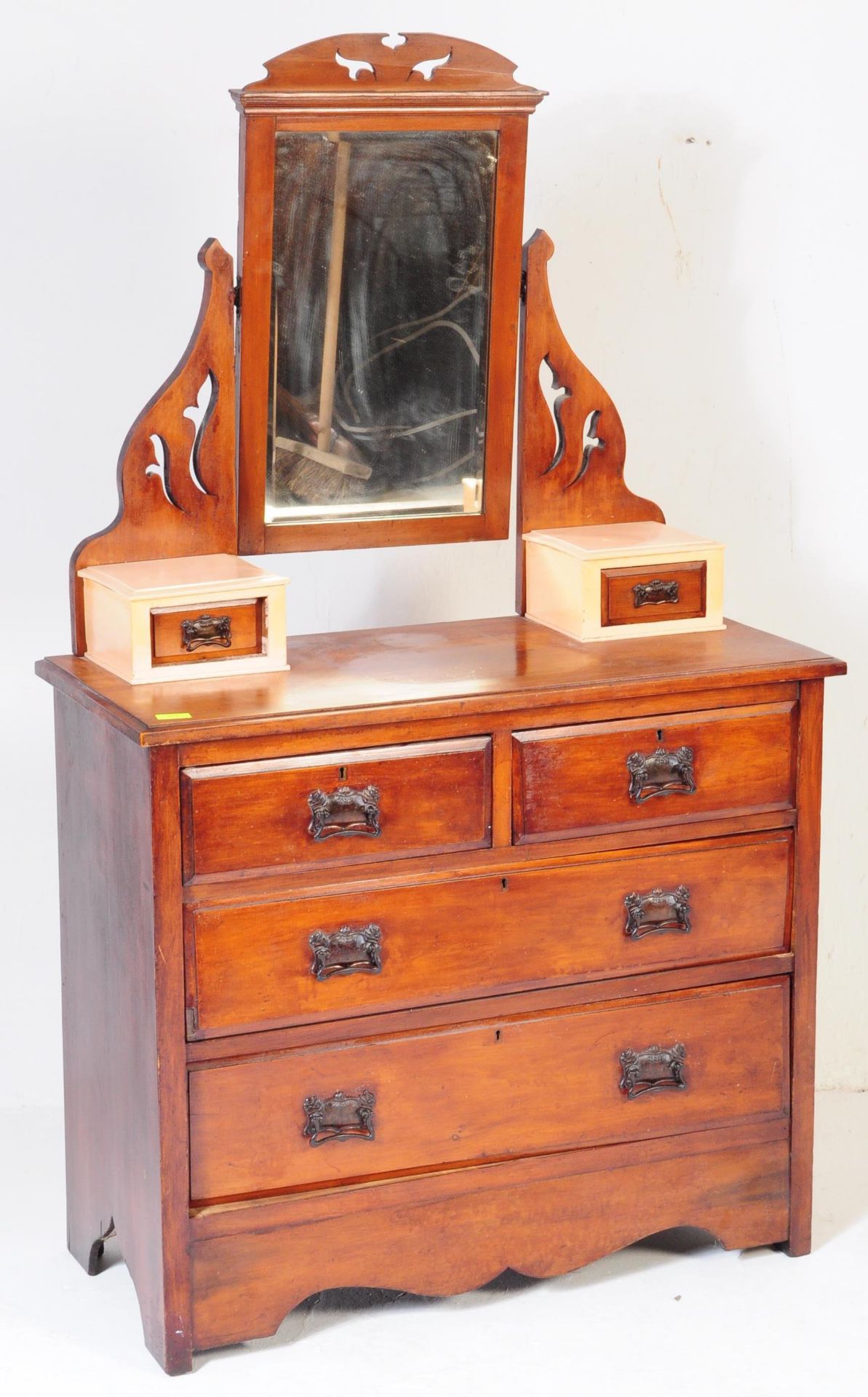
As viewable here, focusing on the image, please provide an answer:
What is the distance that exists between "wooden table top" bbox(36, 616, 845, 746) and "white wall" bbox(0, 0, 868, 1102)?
546 mm

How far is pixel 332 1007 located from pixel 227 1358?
0.57 metres

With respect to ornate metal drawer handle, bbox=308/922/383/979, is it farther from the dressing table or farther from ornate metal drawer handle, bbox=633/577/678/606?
ornate metal drawer handle, bbox=633/577/678/606

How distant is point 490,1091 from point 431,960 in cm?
24

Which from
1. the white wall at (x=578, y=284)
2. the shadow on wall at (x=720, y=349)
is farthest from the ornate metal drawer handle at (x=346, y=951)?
the shadow on wall at (x=720, y=349)

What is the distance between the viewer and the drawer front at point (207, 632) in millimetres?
3131

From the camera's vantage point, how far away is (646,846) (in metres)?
3.27

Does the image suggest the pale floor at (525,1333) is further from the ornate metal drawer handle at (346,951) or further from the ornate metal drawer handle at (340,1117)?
the ornate metal drawer handle at (346,951)

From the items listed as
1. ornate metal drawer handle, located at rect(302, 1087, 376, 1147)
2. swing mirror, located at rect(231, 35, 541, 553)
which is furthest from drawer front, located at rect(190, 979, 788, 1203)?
swing mirror, located at rect(231, 35, 541, 553)

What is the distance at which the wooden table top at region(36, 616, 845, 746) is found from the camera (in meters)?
2.99

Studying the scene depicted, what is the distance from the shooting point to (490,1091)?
323cm

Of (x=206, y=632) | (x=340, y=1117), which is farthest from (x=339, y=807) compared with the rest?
(x=340, y=1117)

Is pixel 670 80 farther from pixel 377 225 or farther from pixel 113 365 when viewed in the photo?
pixel 113 365

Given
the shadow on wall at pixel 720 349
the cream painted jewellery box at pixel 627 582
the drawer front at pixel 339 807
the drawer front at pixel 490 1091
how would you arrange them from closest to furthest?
the drawer front at pixel 339 807 < the drawer front at pixel 490 1091 < the cream painted jewellery box at pixel 627 582 < the shadow on wall at pixel 720 349

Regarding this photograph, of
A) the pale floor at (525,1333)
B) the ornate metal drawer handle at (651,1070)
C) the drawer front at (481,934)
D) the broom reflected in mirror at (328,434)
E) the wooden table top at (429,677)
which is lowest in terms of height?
the pale floor at (525,1333)
